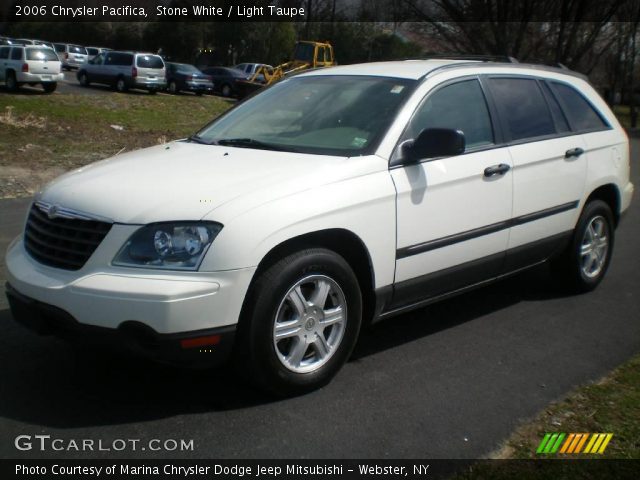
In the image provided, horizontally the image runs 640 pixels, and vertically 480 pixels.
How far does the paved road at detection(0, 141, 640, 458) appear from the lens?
11.6ft

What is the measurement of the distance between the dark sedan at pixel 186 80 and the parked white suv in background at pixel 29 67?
6.91 m

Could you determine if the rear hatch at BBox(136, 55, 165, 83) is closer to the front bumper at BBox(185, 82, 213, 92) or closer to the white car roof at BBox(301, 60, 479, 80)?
the front bumper at BBox(185, 82, 213, 92)

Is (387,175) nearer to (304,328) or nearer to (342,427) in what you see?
(304,328)

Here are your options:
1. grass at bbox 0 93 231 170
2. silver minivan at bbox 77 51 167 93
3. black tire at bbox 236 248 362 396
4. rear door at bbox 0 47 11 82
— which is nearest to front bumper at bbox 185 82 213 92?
silver minivan at bbox 77 51 167 93

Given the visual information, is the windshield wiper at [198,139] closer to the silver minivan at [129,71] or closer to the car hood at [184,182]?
the car hood at [184,182]

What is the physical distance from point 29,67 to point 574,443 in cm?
2444

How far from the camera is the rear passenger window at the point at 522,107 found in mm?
5195

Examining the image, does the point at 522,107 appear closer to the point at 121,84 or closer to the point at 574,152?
the point at 574,152

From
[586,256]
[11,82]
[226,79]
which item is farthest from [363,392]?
[226,79]

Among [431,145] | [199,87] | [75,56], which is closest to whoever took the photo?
[431,145]

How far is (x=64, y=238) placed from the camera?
12.3 ft

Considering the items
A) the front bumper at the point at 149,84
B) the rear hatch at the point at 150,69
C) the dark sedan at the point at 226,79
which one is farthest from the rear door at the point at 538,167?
the dark sedan at the point at 226,79

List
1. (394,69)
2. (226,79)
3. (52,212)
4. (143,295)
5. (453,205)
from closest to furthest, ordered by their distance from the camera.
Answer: (143,295) → (52,212) → (453,205) → (394,69) → (226,79)

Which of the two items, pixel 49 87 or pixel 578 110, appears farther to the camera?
pixel 49 87
